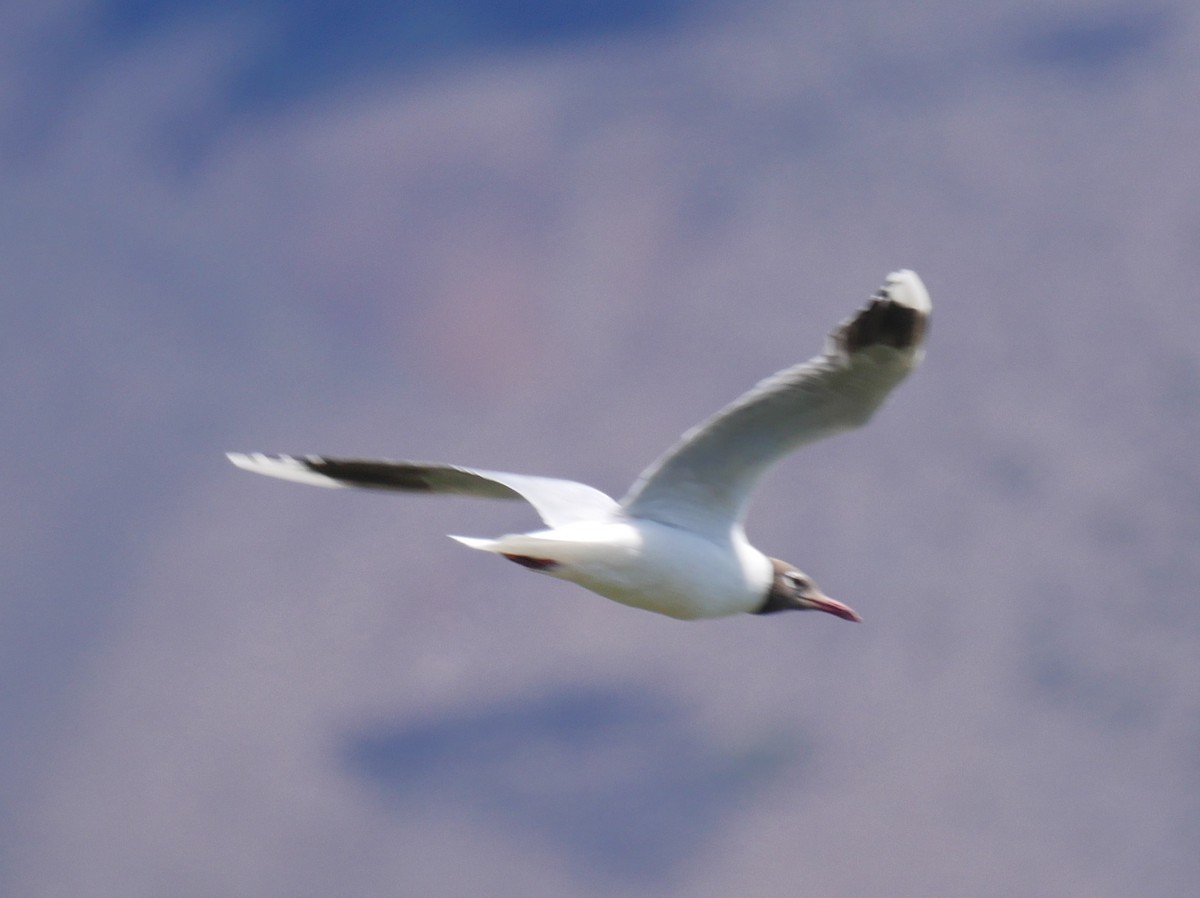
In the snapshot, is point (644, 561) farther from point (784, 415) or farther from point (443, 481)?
point (443, 481)

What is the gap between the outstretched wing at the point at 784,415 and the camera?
9.34 m

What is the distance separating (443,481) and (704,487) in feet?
4.73

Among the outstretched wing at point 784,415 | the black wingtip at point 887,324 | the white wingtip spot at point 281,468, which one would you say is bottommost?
the white wingtip spot at point 281,468

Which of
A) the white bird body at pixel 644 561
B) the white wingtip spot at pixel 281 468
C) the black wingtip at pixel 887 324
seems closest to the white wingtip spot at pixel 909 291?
the black wingtip at pixel 887 324

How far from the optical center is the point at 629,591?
9.77 m

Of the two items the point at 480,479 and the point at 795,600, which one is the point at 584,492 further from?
the point at 795,600

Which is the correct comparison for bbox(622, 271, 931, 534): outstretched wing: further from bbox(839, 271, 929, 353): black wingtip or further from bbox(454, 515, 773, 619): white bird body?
bbox(454, 515, 773, 619): white bird body

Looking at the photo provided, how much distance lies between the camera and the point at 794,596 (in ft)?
36.9

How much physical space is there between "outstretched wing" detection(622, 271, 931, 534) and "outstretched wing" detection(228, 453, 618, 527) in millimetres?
276

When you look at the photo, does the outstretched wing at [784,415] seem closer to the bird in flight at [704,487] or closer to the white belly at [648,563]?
the bird in flight at [704,487]

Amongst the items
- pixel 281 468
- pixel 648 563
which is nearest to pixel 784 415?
pixel 648 563

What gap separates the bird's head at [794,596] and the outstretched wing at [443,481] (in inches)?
61.5

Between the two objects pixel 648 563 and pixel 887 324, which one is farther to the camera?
pixel 648 563

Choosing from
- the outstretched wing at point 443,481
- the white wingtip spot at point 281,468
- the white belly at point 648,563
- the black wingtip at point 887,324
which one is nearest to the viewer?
the black wingtip at point 887,324
